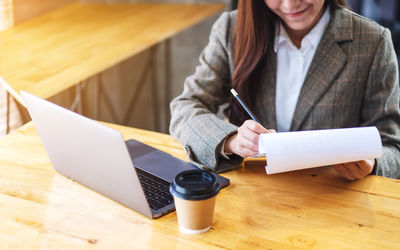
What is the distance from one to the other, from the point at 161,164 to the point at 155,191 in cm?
14

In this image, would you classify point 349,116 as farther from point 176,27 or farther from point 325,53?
point 176,27

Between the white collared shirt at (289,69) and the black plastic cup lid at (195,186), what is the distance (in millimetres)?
675

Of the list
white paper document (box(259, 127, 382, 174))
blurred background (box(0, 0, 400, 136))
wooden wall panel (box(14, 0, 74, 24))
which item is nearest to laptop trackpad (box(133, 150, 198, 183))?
white paper document (box(259, 127, 382, 174))

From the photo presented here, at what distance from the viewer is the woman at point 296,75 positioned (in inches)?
57.1

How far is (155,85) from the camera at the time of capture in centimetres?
360

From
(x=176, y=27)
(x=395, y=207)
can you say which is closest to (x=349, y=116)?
(x=395, y=207)

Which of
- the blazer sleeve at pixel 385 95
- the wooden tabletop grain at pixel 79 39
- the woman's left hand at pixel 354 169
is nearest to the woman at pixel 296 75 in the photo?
the blazer sleeve at pixel 385 95

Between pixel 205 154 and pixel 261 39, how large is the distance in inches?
18.0

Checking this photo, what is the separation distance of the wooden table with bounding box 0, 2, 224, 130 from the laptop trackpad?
54 centimetres

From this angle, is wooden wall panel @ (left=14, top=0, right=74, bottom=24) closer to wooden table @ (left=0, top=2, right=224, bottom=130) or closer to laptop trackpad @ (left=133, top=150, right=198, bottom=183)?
wooden table @ (left=0, top=2, right=224, bottom=130)

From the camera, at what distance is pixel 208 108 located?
63.4 inches

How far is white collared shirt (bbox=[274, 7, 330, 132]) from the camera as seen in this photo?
5.19ft

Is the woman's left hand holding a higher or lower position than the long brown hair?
lower

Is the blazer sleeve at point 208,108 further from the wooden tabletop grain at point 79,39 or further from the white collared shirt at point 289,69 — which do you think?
the wooden tabletop grain at point 79,39
